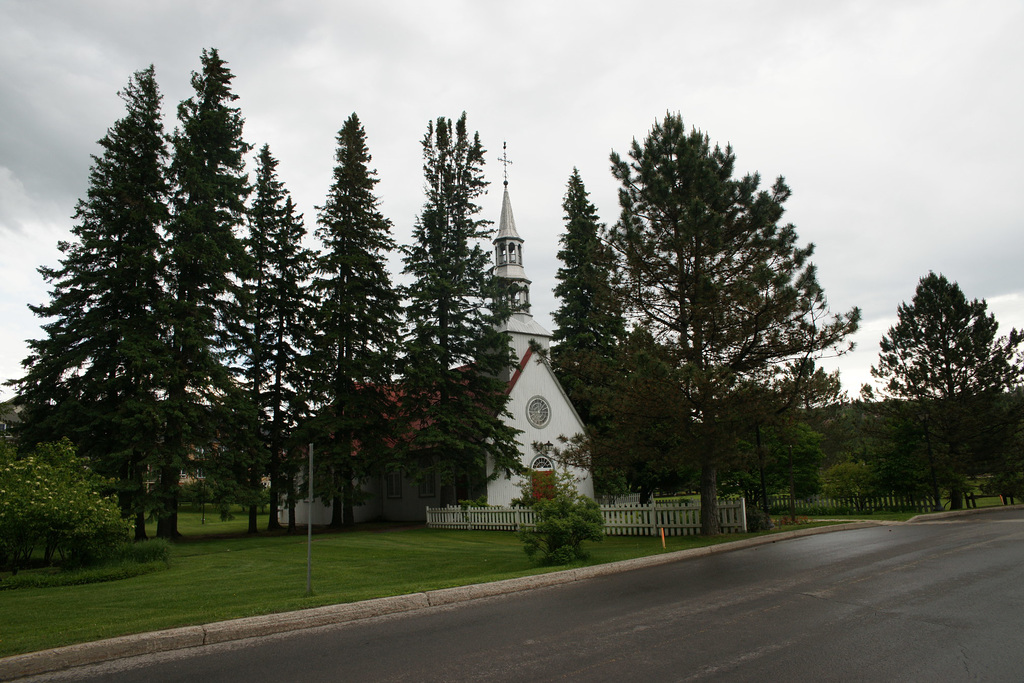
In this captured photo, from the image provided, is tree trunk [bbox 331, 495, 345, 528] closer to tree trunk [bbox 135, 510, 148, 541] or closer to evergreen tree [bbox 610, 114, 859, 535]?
tree trunk [bbox 135, 510, 148, 541]

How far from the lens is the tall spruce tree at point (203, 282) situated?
72.5ft

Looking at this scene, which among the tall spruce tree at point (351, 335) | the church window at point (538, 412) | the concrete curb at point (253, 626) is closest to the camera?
the concrete curb at point (253, 626)

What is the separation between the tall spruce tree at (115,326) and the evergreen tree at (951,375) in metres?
33.1

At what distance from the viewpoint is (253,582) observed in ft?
39.2

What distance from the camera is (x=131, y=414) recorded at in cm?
2136

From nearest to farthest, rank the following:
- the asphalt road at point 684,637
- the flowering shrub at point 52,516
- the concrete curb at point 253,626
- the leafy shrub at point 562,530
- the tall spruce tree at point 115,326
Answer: the asphalt road at point 684,637
the concrete curb at point 253,626
the leafy shrub at point 562,530
the flowering shrub at point 52,516
the tall spruce tree at point 115,326

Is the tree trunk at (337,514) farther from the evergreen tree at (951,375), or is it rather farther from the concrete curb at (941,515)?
the evergreen tree at (951,375)

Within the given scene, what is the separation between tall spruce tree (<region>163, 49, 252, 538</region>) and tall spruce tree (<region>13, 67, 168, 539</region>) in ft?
2.09

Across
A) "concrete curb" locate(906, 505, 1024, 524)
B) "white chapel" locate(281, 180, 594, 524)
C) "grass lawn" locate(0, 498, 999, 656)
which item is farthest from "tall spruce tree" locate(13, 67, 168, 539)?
"concrete curb" locate(906, 505, 1024, 524)

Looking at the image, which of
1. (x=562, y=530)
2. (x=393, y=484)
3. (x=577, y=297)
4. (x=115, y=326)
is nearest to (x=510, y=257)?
(x=577, y=297)

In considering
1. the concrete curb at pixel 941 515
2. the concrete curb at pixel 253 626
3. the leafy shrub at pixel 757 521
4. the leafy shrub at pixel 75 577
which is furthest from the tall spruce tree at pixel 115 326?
the concrete curb at pixel 941 515

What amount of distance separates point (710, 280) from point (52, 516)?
1585 cm

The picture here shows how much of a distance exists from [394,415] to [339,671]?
75.8 ft

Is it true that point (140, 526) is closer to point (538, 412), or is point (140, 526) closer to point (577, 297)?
point (538, 412)
